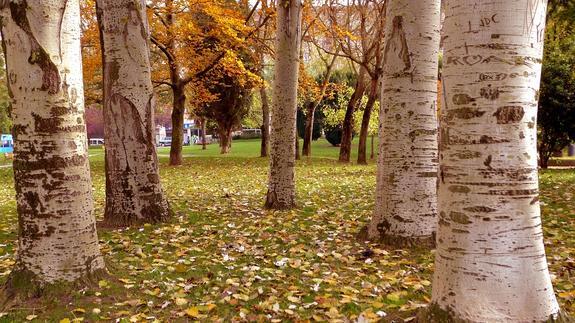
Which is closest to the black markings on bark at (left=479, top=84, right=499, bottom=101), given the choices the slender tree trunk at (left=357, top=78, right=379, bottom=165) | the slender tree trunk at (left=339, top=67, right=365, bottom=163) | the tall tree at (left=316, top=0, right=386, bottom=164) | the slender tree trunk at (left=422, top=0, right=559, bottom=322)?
the slender tree trunk at (left=422, top=0, right=559, bottom=322)

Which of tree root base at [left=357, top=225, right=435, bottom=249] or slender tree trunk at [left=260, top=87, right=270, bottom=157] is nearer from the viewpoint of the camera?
tree root base at [left=357, top=225, right=435, bottom=249]

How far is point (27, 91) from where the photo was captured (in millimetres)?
3422

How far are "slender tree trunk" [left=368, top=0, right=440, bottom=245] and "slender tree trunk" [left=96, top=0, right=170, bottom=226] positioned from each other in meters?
3.22

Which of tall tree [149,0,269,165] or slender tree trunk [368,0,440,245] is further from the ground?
tall tree [149,0,269,165]

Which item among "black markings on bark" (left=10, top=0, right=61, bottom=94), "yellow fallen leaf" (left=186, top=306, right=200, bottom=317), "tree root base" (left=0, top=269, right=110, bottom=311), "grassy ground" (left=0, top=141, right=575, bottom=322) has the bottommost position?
"yellow fallen leaf" (left=186, top=306, right=200, bottom=317)

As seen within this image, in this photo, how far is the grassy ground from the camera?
3.49 metres

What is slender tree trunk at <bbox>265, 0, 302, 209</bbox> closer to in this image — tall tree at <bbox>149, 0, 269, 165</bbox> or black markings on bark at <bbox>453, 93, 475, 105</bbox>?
black markings on bark at <bbox>453, 93, 475, 105</bbox>

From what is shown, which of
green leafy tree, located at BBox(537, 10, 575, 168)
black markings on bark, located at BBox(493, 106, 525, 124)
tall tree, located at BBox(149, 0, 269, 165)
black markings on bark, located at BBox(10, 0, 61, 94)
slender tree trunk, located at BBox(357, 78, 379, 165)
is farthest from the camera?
slender tree trunk, located at BBox(357, 78, 379, 165)

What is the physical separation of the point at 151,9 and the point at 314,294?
15296mm

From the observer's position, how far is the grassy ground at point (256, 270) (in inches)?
137

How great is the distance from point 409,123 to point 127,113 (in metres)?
3.68

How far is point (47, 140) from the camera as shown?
3.44 m

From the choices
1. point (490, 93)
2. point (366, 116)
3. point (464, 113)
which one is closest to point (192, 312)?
point (464, 113)

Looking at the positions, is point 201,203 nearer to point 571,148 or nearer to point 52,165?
point 52,165
